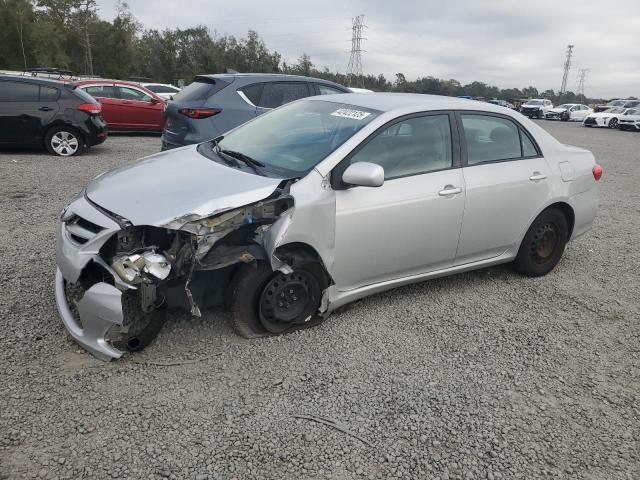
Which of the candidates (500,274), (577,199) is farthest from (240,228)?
(577,199)

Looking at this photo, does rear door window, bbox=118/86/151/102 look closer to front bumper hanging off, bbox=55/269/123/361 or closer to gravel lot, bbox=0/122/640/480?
gravel lot, bbox=0/122/640/480

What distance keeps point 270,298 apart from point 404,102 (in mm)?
1895

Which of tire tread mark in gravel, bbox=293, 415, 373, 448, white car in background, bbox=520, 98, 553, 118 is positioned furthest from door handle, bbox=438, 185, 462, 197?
white car in background, bbox=520, 98, 553, 118

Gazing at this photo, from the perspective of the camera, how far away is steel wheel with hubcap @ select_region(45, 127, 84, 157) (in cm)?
946

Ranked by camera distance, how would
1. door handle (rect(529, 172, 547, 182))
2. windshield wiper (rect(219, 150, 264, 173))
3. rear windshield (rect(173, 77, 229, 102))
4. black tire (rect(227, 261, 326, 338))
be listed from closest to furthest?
black tire (rect(227, 261, 326, 338)) < windshield wiper (rect(219, 150, 264, 173)) < door handle (rect(529, 172, 547, 182)) < rear windshield (rect(173, 77, 229, 102))

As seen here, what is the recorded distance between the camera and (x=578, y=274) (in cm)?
493

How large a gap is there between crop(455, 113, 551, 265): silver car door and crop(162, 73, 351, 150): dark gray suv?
3.92 meters

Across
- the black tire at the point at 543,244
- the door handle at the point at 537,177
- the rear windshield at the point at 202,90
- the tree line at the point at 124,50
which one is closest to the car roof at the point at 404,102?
the door handle at the point at 537,177

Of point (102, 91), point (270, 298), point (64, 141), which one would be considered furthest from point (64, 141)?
point (270, 298)

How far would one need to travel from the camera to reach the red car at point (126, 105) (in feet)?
41.4

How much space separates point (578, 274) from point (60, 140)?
905 centimetres

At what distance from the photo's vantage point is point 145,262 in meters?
2.85

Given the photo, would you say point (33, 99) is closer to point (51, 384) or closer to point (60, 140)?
point (60, 140)

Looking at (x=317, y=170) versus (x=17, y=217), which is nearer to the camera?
(x=317, y=170)
